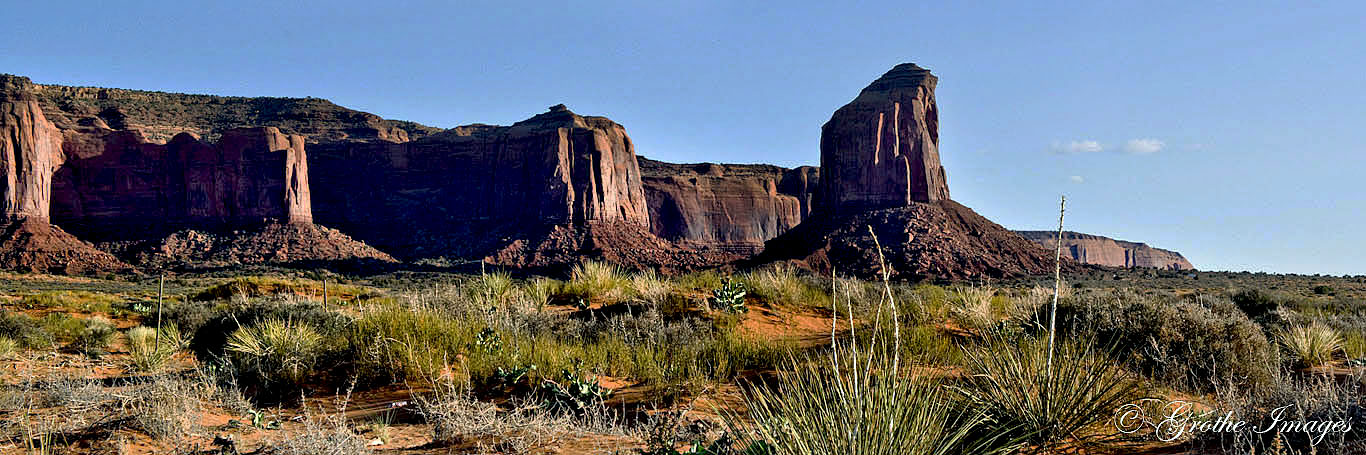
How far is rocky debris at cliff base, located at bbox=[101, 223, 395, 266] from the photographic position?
2486 inches

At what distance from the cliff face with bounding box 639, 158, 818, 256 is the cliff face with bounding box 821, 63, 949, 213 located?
96.9ft

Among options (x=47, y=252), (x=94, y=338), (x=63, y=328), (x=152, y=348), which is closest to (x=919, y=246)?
(x=63, y=328)

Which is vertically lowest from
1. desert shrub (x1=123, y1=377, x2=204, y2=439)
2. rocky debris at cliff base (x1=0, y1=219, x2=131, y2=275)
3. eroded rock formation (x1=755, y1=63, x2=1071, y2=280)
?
rocky debris at cliff base (x1=0, y1=219, x2=131, y2=275)

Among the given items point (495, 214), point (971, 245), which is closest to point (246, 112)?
point (495, 214)

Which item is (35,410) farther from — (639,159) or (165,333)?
(639,159)

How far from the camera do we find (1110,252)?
6181 inches

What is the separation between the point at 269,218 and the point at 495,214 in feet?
74.5

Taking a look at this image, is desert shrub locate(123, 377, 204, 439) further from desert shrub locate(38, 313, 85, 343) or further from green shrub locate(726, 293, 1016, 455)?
desert shrub locate(38, 313, 85, 343)

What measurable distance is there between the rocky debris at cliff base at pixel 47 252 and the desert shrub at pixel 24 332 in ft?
165

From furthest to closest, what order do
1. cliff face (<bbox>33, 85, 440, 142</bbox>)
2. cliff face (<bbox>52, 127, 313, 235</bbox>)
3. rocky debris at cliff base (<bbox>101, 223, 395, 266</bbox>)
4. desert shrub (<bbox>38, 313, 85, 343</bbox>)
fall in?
1. cliff face (<bbox>33, 85, 440, 142</bbox>)
2. cliff face (<bbox>52, 127, 313, 235</bbox>)
3. rocky debris at cliff base (<bbox>101, 223, 395, 266</bbox>)
4. desert shrub (<bbox>38, 313, 85, 343</bbox>)

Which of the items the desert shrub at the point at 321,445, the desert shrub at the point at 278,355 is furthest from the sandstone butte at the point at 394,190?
the desert shrub at the point at 321,445

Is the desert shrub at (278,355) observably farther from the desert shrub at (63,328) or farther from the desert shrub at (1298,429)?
the desert shrub at (63,328)

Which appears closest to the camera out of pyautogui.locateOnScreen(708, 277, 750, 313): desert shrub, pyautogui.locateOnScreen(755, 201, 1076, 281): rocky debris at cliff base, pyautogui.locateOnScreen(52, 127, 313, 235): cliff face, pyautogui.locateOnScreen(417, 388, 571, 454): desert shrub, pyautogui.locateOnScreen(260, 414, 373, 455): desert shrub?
pyautogui.locateOnScreen(260, 414, 373, 455): desert shrub

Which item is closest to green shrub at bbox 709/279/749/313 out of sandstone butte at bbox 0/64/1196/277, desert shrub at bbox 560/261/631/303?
desert shrub at bbox 560/261/631/303
